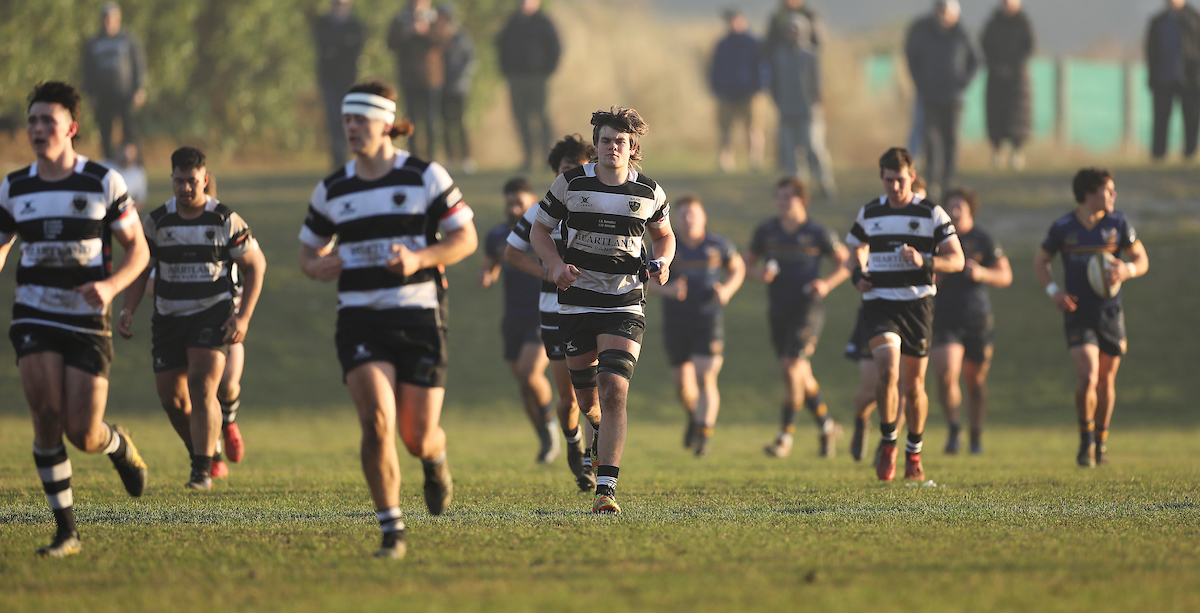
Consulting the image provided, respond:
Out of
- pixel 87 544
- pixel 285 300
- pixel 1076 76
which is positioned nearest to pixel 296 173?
pixel 285 300

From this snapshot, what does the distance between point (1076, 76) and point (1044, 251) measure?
2985cm

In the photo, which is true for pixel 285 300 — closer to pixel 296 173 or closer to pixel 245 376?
pixel 245 376

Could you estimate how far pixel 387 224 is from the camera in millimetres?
5867

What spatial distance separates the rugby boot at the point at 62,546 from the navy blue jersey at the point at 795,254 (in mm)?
7884

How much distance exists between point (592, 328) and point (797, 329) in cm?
527

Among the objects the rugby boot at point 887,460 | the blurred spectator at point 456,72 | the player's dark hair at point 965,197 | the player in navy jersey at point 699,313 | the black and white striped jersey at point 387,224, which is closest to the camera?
the black and white striped jersey at point 387,224

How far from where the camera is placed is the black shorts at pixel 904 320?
906cm

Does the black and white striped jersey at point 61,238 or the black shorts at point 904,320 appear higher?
the black and white striped jersey at point 61,238

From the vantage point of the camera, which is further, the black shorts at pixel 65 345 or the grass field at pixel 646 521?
the black shorts at pixel 65 345

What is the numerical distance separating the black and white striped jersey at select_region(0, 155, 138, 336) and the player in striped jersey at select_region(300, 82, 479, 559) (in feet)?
3.58

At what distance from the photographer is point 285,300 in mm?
18719

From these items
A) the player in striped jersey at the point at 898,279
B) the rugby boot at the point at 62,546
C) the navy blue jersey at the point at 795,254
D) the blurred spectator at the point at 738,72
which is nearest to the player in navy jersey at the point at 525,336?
the navy blue jersey at the point at 795,254

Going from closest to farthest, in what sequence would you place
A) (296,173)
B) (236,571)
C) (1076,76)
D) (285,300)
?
(236,571)
(285,300)
(296,173)
(1076,76)

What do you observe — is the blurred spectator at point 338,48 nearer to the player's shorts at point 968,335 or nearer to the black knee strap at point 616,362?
the player's shorts at point 968,335
